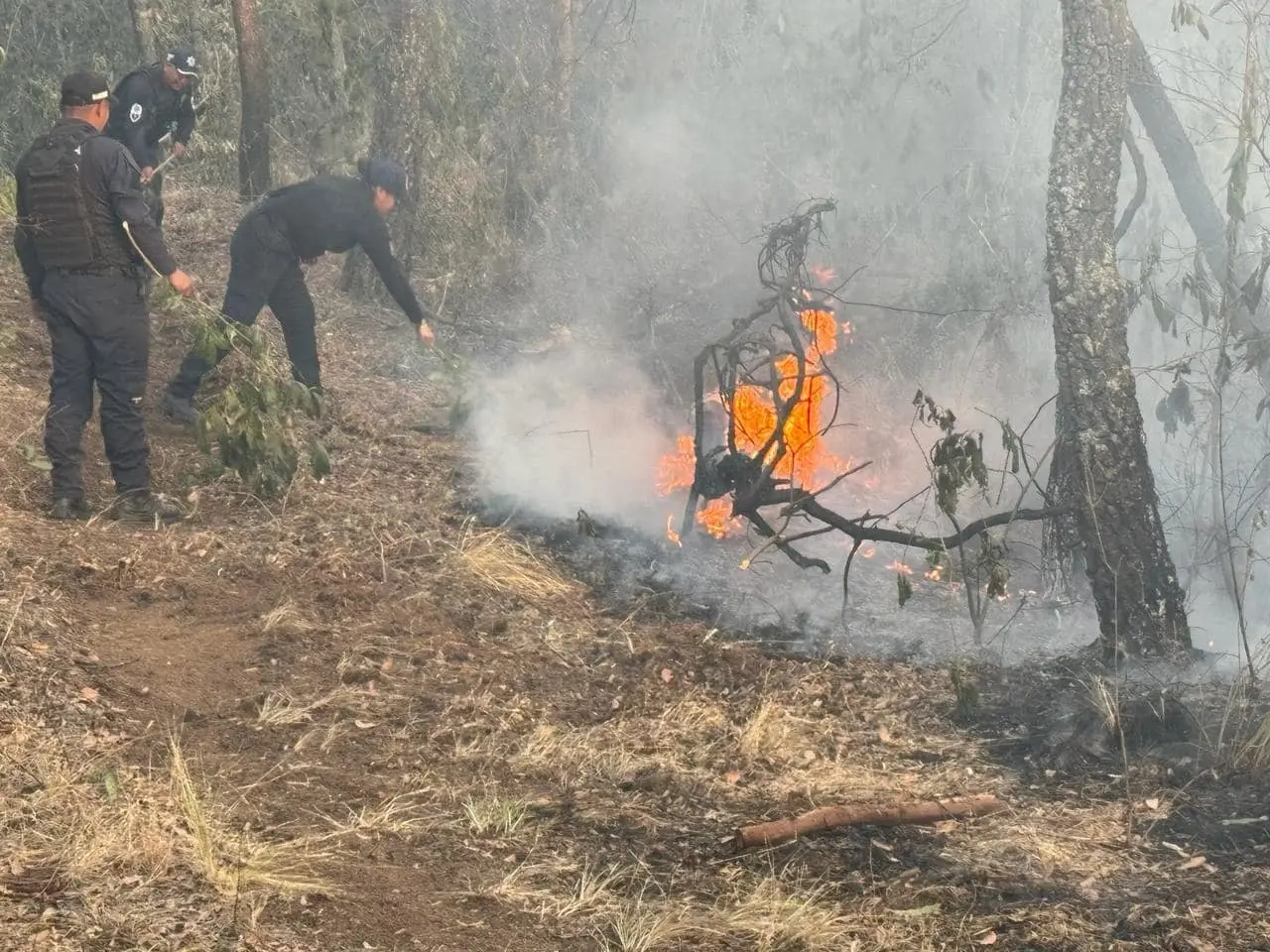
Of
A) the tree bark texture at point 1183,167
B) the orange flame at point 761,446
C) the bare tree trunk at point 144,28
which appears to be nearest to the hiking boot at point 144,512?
the orange flame at point 761,446

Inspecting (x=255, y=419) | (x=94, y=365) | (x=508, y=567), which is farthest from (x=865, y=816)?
(x=94, y=365)

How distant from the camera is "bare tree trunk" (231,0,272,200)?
1023cm

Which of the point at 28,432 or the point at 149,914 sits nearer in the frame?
the point at 149,914

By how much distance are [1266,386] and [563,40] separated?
8.03 meters

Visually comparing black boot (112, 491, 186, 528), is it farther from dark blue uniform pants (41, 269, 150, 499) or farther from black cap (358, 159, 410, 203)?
black cap (358, 159, 410, 203)

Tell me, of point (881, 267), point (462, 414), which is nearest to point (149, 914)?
point (462, 414)

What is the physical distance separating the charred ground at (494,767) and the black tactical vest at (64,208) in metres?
1.21

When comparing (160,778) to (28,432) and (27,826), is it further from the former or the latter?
(28,432)

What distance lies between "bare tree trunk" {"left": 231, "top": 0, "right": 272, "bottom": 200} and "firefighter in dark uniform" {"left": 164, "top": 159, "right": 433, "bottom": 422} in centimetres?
388

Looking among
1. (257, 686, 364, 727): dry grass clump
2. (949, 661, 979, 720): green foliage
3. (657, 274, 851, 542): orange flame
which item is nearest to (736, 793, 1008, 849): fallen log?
(949, 661, 979, 720): green foliage

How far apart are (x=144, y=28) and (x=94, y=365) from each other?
20.5 feet

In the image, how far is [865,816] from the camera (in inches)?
153

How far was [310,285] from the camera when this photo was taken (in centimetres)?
1043

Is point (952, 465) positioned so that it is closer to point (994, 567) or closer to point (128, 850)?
point (994, 567)
